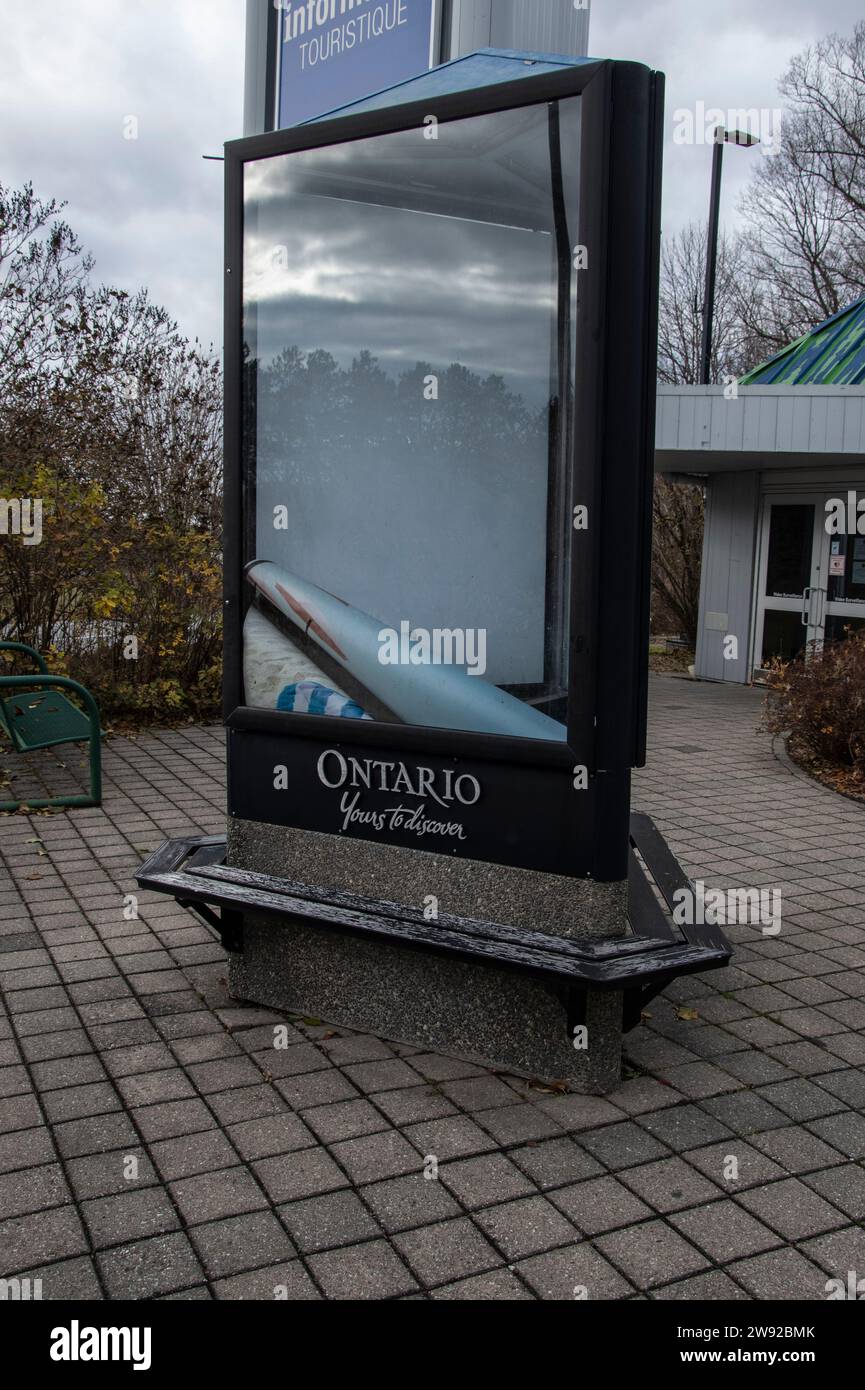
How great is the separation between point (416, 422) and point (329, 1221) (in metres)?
2.37

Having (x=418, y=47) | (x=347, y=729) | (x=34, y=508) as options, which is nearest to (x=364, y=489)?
(x=347, y=729)

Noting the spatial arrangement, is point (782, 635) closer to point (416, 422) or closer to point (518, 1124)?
point (416, 422)

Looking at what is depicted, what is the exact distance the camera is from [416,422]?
12.5ft

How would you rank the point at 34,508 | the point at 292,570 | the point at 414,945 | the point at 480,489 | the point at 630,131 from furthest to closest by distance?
the point at 34,508 → the point at 292,570 → the point at 480,489 → the point at 414,945 → the point at 630,131

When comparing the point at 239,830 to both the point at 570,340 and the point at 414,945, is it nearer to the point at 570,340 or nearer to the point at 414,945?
the point at 414,945

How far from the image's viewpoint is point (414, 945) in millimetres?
3535

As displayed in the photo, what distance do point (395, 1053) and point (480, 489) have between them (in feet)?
6.12

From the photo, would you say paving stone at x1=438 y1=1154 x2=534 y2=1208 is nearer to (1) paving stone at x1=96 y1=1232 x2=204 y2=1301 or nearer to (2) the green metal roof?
(1) paving stone at x1=96 y1=1232 x2=204 y2=1301

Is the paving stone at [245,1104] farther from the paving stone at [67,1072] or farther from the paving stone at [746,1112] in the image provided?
the paving stone at [746,1112]

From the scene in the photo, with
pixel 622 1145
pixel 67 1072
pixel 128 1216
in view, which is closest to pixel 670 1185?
pixel 622 1145

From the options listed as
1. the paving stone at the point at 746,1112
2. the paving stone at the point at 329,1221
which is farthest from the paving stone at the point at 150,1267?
the paving stone at the point at 746,1112

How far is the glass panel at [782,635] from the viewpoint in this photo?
14.1m

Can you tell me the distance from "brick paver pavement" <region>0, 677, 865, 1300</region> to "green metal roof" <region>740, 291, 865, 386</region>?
32.7 feet

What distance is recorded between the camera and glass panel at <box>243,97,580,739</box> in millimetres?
3621
